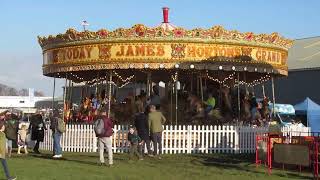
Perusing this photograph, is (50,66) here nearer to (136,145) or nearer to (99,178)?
(136,145)

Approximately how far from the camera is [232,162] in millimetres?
17422

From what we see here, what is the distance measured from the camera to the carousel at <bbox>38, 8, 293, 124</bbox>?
21.0 m

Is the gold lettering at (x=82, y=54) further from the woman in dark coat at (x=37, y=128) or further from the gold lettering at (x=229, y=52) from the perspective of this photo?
the gold lettering at (x=229, y=52)

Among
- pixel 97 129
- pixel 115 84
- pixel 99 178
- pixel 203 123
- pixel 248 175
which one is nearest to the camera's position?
pixel 99 178

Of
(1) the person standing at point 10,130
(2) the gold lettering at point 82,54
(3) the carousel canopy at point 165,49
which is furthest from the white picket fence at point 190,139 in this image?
(2) the gold lettering at point 82,54

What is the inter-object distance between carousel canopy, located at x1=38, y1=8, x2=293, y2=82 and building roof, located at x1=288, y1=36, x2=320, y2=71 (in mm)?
24826

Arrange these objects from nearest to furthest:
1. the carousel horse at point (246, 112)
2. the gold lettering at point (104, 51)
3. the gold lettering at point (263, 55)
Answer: the gold lettering at point (104, 51) → the gold lettering at point (263, 55) → the carousel horse at point (246, 112)

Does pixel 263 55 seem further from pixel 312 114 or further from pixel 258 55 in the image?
pixel 312 114

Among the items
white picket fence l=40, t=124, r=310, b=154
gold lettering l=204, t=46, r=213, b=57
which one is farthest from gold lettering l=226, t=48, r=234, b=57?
white picket fence l=40, t=124, r=310, b=154

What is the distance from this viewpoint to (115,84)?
29.5 m

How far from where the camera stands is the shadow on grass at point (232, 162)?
1434 cm

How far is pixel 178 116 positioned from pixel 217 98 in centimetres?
222

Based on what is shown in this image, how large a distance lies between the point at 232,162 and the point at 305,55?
120 feet

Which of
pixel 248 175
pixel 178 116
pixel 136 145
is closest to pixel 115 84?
pixel 178 116
